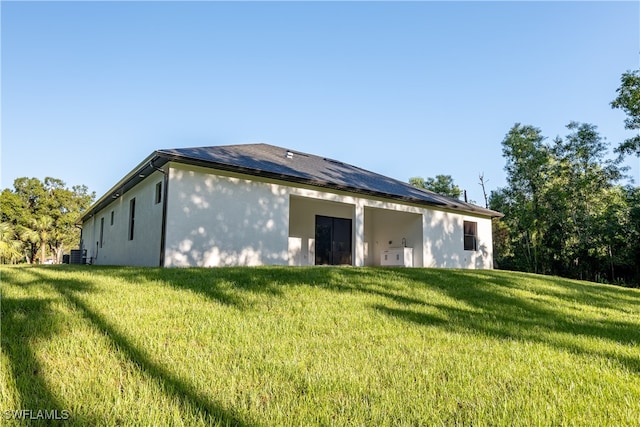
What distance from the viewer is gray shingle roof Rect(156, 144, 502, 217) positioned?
34.1 feet

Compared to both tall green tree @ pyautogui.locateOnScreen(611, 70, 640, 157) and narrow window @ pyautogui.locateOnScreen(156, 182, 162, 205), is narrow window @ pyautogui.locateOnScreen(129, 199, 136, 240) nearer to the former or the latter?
narrow window @ pyautogui.locateOnScreen(156, 182, 162, 205)

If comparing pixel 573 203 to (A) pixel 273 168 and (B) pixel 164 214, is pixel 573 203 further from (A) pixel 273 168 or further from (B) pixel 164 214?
(B) pixel 164 214

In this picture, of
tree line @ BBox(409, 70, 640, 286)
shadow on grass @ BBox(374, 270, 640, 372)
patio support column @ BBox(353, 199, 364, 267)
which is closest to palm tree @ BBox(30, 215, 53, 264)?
patio support column @ BBox(353, 199, 364, 267)

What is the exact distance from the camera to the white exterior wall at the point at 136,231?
10.6m

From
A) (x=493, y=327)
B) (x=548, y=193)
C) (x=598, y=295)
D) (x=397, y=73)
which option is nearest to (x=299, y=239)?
(x=397, y=73)

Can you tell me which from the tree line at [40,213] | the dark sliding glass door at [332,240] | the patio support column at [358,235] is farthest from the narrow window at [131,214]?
the tree line at [40,213]

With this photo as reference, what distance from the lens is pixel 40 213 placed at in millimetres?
36125

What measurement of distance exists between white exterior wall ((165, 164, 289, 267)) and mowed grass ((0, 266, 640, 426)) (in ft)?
13.7

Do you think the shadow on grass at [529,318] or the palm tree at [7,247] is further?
the palm tree at [7,247]

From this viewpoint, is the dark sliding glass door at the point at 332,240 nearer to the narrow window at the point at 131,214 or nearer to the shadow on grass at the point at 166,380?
the narrow window at the point at 131,214

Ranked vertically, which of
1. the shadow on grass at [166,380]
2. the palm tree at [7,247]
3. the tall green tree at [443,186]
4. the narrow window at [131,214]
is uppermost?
the tall green tree at [443,186]

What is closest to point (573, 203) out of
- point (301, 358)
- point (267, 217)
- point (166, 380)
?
point (267, 217)

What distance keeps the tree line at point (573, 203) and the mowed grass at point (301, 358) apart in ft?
61.1

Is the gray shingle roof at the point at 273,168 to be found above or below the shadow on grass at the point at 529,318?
above
